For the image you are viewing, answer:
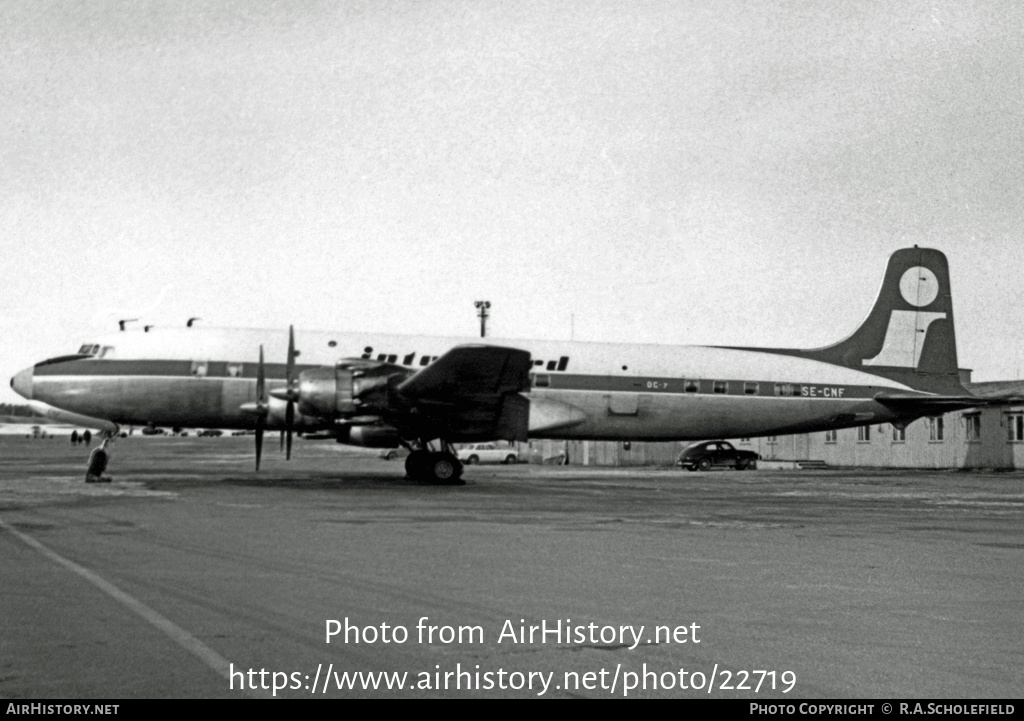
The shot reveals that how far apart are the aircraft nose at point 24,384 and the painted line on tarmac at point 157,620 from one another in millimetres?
17517

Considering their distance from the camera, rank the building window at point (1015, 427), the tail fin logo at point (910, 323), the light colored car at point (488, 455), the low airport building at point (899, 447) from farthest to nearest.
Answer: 1. the light colored car at point (488, 455)
2. the low airport building at point (899, 447)
3. the building window at point (1015, 427)
4. the tail fin logo at point (910, 323)

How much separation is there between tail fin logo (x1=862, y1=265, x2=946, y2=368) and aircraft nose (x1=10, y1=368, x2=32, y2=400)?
83.9 feet

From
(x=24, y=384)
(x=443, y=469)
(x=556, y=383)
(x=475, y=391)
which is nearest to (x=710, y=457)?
(x=556, y=383)

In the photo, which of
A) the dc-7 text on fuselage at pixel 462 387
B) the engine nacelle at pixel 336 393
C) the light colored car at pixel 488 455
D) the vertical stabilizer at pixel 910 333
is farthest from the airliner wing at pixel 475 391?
the light colored car at pixel 488 455

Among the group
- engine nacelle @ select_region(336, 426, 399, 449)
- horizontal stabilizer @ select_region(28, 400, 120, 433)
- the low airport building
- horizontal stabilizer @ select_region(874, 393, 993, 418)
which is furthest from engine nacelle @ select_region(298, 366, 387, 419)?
the low airport building

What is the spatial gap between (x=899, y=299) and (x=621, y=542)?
2474 centimetres

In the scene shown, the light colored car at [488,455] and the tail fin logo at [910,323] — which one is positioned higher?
the tail fin logo at [910,323]

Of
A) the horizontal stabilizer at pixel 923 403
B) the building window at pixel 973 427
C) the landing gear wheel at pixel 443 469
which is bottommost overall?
the landing gear wheel at pixel 443 469

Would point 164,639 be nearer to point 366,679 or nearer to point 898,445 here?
point 366,679

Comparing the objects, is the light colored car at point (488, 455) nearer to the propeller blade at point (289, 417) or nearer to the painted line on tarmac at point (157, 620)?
the propeller blade at point (289, 417)

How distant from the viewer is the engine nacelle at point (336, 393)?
23203 mm

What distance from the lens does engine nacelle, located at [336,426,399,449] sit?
26.0m

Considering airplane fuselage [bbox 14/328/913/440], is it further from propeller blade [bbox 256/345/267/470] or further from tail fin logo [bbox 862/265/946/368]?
tail fin logo [bbox 862/265/946/368]

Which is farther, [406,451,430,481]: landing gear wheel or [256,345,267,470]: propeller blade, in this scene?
[406,451,430,481]: landing gear wheel
